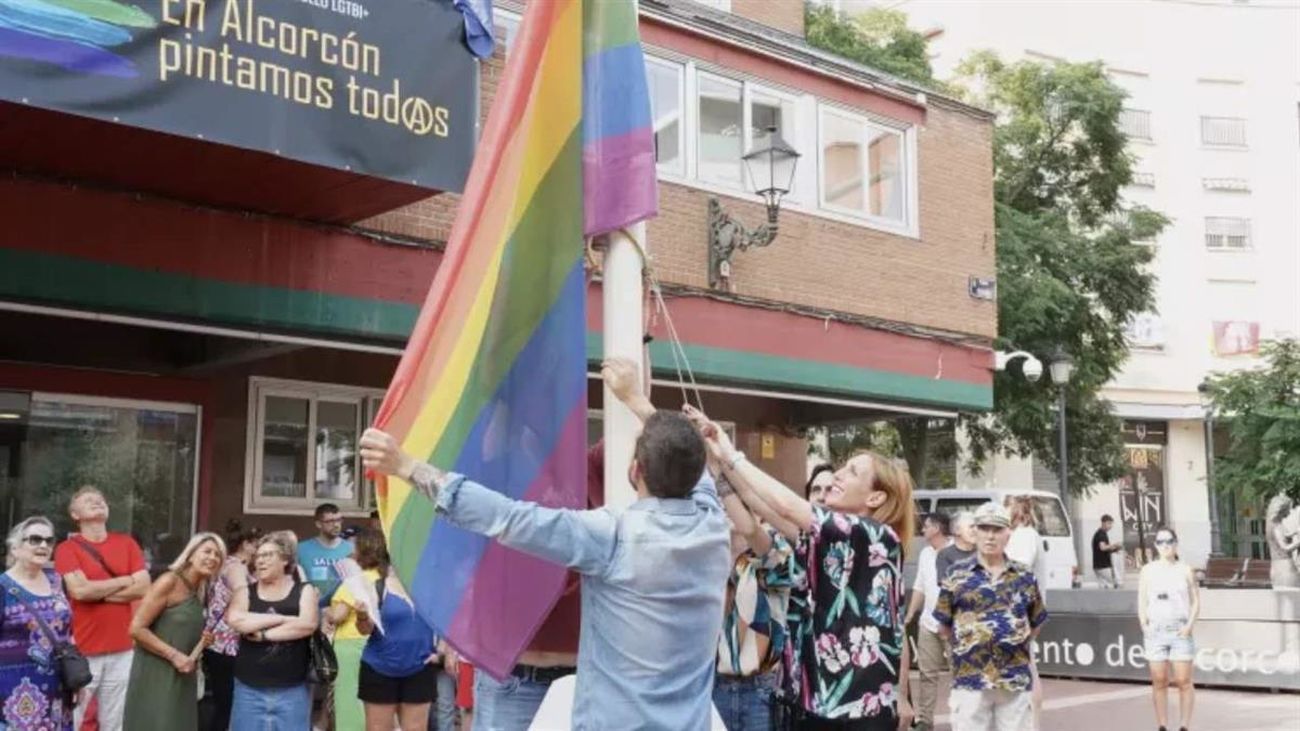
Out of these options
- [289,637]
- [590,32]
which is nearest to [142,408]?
[289,637]

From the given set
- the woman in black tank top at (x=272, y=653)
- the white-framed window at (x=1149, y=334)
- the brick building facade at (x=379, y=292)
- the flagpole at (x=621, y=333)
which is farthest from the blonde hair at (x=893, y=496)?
Answer: the white-framed window at (x=1149, y=334)

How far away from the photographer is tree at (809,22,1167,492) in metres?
25.0

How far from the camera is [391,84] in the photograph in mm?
8359

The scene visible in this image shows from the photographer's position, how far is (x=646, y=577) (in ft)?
11.8

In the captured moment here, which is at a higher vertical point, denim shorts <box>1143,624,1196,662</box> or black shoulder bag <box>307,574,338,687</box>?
black shoulder bag <box>307,574,338,687</box>

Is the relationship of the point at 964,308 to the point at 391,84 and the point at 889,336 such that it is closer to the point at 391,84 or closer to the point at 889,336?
the point at 889,336

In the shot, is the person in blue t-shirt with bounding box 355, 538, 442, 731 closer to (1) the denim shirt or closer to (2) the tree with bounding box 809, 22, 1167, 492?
(1) the denim shirt

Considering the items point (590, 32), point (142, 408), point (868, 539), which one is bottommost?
point (868, 539)

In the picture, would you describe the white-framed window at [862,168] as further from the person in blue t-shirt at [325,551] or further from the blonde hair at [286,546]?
the blonde hair at [286,546]

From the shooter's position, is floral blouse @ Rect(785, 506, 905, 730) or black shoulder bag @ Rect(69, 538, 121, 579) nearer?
floral blouse @ Rect(785, 506, 905, 730)

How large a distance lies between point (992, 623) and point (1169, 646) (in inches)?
206

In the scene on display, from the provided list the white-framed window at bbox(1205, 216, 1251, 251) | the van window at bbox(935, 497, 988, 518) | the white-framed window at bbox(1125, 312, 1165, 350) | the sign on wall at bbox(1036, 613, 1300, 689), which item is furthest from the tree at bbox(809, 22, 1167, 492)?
→ the white-framed window at bbox(1205, 216, 1251, 251)

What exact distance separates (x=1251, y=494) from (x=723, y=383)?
15.1 metres

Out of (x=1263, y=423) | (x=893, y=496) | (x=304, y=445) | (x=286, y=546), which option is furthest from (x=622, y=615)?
(x=1263, y=423)
